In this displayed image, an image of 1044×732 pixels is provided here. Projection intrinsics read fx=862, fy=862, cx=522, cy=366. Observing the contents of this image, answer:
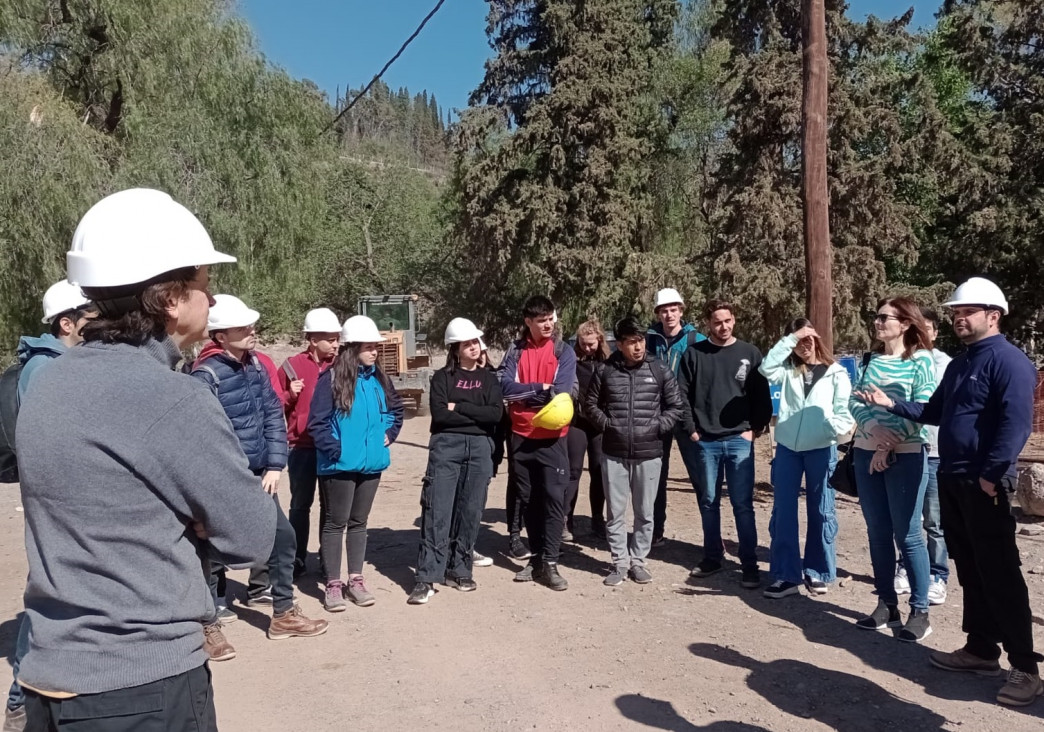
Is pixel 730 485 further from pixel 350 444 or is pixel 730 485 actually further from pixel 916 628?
pixel 350 444

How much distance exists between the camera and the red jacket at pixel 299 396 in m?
6.10

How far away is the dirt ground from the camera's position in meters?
4.09

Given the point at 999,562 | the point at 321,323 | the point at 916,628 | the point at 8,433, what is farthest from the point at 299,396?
the point at 999,562

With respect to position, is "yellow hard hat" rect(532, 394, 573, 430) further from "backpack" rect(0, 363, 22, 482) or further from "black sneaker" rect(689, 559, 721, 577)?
"backpack" rect(0, 363, 22, 482)

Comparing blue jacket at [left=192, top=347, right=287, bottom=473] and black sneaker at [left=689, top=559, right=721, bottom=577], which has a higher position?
blue jacket at [left=192, top=347, right=287, bottom=473]

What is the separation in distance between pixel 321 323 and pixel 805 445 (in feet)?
11.3

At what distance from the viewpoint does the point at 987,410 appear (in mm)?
4184

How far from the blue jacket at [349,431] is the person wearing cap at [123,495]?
3791mm

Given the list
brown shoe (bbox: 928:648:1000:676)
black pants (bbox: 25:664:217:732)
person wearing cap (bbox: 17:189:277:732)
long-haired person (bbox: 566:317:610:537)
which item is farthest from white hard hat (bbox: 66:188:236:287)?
long-haired person (bbox: 566:317:610:537)

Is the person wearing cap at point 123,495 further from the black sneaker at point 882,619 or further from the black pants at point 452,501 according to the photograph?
the black sneaker at point 882,619

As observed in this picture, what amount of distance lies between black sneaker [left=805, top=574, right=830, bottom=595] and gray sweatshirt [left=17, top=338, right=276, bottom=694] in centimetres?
504

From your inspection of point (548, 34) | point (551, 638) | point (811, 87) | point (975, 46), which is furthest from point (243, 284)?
point (975, 46)

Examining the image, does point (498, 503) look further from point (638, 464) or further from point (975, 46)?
point (975, 46)

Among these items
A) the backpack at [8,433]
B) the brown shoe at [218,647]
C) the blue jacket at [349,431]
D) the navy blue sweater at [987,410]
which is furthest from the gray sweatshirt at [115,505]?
the blue jacket at [349,431]
